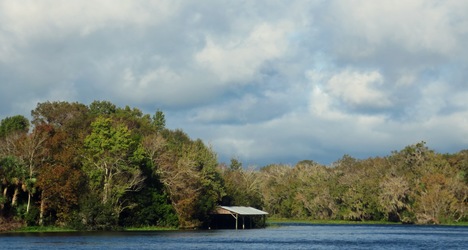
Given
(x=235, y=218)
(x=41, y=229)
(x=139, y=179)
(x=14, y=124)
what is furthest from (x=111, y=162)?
(x=235, y=218)

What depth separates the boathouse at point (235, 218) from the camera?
10589 centimetres

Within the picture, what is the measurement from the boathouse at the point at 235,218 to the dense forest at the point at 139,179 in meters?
2.03

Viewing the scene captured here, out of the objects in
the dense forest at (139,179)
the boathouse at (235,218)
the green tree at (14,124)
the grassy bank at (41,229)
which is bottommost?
the grassy bank at (41,229)

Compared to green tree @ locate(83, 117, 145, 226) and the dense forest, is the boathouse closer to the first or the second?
the dense forest

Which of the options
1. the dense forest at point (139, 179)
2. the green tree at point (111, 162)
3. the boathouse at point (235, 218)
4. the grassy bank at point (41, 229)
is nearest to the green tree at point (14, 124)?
the dense forest at point (139, 179)

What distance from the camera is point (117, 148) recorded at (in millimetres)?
88438

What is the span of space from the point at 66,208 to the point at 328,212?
88057 mm

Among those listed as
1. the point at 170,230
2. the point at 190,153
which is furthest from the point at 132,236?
the point at 190,153

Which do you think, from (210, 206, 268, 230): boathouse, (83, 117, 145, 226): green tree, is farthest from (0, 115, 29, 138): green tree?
(210, 206, 268, 230): boathouse

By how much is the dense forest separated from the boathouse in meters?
2.03

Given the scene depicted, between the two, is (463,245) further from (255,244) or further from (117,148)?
(117,148)

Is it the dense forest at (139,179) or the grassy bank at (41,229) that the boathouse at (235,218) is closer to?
the dense forest at (139,179)

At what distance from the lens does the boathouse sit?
347ft

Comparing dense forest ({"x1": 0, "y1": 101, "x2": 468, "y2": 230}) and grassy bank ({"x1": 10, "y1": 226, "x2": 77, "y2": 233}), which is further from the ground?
dense forest ({"x1": 0, "y1": 101, "x2": 468, "y2": 230})
